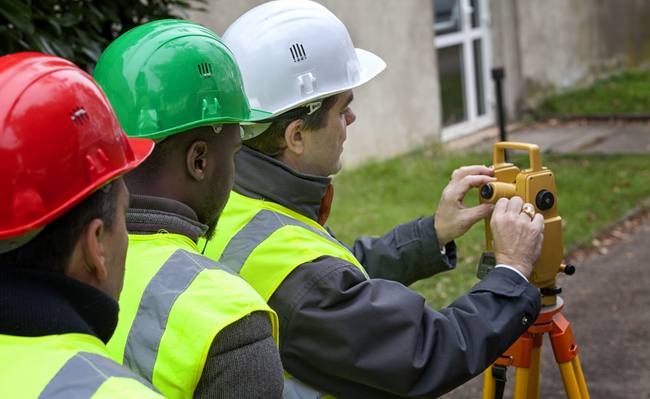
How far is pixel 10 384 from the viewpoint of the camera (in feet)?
4.62

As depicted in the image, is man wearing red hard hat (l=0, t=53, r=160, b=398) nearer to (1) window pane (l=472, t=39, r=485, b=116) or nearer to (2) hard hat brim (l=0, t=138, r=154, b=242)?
(2) hard hat brim (l=0, t=138, r=154, b=242)

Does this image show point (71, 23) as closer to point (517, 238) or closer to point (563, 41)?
point (517, 238)

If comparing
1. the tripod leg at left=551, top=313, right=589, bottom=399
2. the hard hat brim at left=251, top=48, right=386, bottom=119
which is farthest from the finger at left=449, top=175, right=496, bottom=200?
the tripod leg at left=551, top=313, right=589, bottom=399

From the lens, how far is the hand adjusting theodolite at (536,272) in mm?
2770

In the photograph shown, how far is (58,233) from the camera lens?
1.59 m

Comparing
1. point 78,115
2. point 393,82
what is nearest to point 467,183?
point 78,115

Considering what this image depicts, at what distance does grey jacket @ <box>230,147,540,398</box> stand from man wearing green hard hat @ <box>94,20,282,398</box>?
1.01 ft

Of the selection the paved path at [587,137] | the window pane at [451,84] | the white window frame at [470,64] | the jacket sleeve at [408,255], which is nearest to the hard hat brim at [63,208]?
the jacket sleeve at [408,255]

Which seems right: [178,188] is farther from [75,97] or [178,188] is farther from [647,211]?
[647,211]

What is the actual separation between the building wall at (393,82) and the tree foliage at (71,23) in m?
5.77

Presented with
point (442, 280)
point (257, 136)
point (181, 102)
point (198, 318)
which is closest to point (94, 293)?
point (198, 318)

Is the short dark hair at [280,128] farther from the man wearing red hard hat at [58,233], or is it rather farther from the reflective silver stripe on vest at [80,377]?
the reflective silver stripe on vest at [80,377]

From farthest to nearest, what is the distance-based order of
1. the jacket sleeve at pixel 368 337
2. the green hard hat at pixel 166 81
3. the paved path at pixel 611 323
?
the paved path at pixel 611 323
the jacket sleeve at pixel 368 337
the green hard hat at pixel 166 81

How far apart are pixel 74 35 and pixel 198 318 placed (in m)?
2.38
